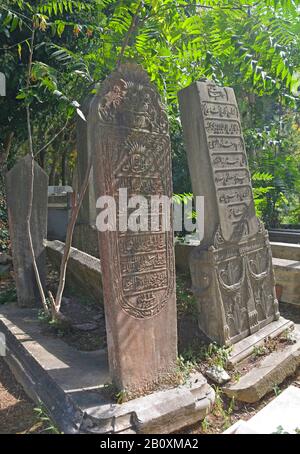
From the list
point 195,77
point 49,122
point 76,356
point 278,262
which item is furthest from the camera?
point 49,122

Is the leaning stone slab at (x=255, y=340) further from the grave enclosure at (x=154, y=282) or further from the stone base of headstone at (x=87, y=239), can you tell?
the stone base of headstone at (x=87, y=239)

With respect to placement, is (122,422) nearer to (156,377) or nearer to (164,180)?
(156,377)

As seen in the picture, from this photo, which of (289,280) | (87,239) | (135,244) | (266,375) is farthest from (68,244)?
(289,280)

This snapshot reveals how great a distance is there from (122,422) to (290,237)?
17.3 feet

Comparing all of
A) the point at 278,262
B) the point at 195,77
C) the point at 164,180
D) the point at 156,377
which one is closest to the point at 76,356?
the point at 156,377

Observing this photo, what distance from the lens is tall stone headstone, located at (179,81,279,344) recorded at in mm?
3100

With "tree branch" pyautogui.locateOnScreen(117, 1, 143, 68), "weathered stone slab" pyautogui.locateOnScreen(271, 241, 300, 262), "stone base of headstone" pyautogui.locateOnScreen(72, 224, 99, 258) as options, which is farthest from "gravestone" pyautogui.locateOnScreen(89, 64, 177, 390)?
"stone base of headstone" pyautogui.locateOnScreen(72, 224, 99, 258)

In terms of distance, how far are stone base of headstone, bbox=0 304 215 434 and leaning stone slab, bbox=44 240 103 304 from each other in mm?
1015

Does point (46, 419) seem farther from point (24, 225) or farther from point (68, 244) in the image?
point (24, 225)

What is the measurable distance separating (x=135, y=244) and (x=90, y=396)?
946 millimetres

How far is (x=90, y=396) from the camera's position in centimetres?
224

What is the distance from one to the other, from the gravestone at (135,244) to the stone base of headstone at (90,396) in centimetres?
16

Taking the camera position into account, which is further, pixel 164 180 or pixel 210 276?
pixel 210 276
